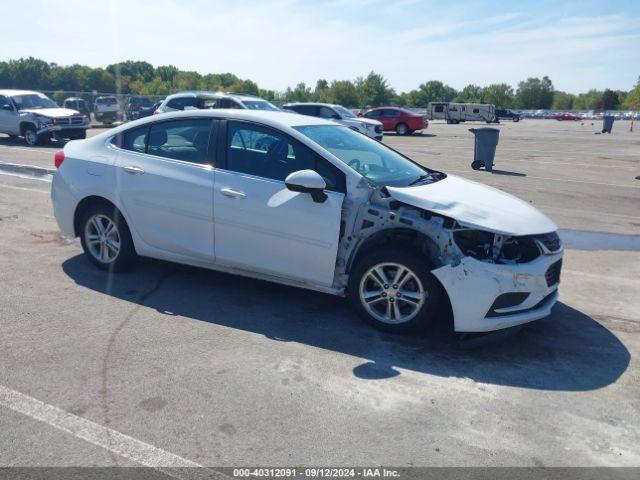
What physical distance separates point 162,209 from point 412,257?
7.61ft

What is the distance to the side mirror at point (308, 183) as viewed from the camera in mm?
4324

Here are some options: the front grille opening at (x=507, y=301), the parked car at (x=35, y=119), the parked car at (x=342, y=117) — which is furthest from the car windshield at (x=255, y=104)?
the front grille opening at (x=507, y=301)

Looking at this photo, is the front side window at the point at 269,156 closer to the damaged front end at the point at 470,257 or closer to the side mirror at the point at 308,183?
the side mirror at the point at 308,183

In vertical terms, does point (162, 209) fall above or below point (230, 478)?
above

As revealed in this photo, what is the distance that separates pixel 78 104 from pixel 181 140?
98.6 feet

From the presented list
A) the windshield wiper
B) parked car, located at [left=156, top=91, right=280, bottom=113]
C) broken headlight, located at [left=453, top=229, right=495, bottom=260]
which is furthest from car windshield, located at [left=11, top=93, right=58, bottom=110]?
broken headlight, located at [left=453, top=229, right=495, bottom=260]

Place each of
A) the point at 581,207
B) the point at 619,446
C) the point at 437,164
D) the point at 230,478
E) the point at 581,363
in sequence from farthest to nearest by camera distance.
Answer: the point at 437,164
the point at 581,207
the point at 581,363
the point at 619,446
the point at 230,478

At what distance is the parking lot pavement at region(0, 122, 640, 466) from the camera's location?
302cm

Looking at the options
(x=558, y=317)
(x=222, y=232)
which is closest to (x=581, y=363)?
(x=558, y=317)

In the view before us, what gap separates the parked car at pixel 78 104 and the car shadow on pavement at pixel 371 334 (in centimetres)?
2903

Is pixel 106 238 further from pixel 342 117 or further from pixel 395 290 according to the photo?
pixel 342 117

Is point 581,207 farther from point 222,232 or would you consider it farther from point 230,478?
point 230,478

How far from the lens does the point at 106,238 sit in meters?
5.56

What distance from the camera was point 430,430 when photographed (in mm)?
3211
